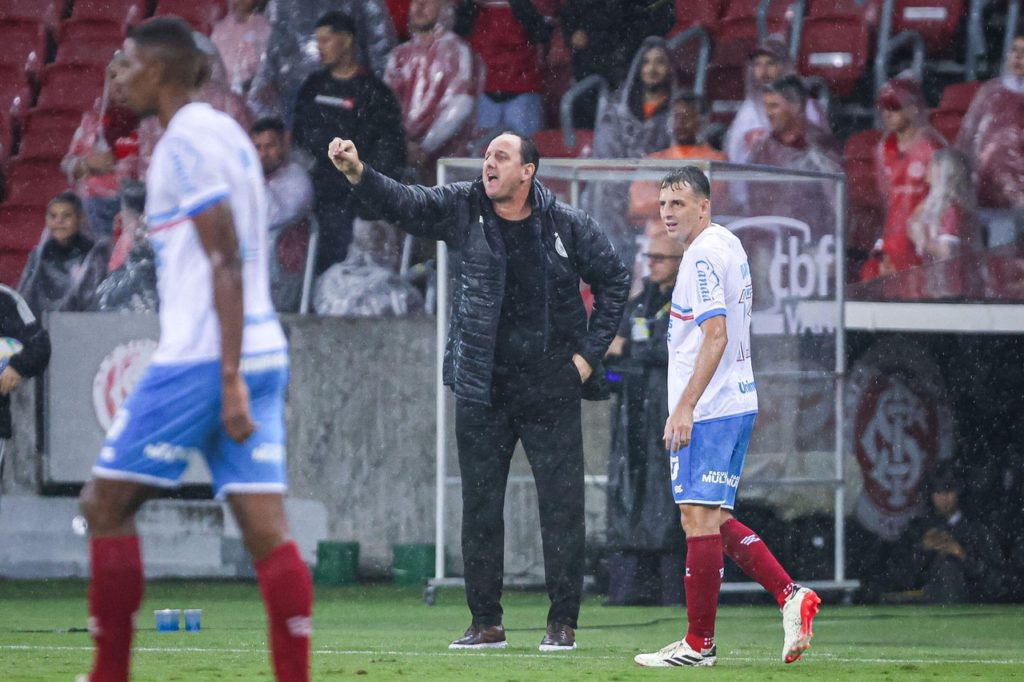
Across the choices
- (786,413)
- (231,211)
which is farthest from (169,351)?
(786,413)

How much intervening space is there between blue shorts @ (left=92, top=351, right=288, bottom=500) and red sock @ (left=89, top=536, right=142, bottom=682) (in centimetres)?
21

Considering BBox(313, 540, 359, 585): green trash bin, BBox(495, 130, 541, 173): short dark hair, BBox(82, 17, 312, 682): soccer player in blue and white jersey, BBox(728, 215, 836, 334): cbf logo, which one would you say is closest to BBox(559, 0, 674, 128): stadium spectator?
BBox(728, 215, 836, 334): cbf logo

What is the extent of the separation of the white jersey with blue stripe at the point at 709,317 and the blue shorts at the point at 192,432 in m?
2.80

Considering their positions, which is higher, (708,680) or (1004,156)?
(1004,156)

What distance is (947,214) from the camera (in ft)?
41.0

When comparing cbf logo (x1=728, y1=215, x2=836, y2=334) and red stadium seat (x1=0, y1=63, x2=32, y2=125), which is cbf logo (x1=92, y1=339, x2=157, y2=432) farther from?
red stadium seat (x1=0, y1=63, x2=32, y2=125)

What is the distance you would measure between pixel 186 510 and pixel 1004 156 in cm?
609

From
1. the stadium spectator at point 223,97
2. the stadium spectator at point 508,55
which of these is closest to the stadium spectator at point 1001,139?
the stadium spectator at point 508,55

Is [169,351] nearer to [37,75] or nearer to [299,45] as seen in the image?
[299,45]

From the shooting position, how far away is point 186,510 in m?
12.4

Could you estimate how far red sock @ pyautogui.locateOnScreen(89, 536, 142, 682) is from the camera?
474 centimetres

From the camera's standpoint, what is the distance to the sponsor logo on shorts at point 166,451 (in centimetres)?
Result: 466

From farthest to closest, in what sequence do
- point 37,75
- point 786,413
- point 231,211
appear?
point 37,75 → point 786,413 → point 231,211

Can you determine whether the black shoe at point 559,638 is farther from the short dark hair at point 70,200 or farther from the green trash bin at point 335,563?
the short dark hair at point 70,200
